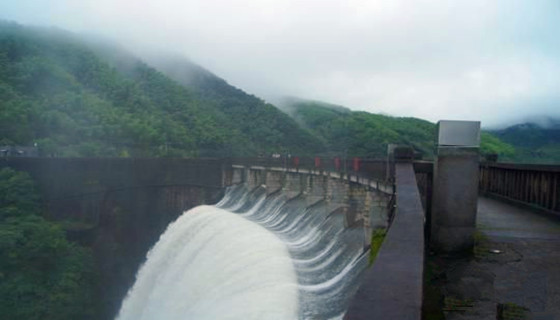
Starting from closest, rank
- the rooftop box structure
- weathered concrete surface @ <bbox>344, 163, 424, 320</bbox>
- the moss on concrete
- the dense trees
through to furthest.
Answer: weathered concrete surface @ <bbox>344, 163, 424, 320</bbox>
the rooftop box structure
the moss on concrete
the dense trees

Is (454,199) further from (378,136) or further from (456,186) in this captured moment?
(378,136)

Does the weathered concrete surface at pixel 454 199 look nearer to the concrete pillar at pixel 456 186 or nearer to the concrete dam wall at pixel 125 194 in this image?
the concrete pillar at pixel 456 186

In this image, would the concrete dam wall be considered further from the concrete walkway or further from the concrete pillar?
the concrete pillar

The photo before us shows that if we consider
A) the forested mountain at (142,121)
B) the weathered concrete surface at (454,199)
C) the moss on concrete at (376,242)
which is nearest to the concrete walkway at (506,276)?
the weathered concrete surface at (454,199)

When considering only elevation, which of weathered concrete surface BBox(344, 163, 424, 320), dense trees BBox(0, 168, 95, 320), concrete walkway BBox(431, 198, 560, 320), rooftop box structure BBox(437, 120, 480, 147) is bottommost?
dense trees BBox(0, 168, 95, 320)

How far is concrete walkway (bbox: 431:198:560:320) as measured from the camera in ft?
13.2

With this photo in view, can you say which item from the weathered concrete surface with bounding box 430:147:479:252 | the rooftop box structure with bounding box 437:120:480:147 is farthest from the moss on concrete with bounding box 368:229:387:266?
the rooftop box structure with bounding box 437:120:480:147

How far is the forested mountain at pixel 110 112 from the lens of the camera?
131 feet

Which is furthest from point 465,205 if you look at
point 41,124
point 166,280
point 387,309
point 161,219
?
point 41,124

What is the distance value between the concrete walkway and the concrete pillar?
318 millimetres

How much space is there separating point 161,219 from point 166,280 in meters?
13.0

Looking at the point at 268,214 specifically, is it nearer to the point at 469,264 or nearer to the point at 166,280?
the point at 166,280

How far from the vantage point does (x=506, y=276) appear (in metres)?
5.01

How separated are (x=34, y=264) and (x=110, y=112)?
29.2 metres
